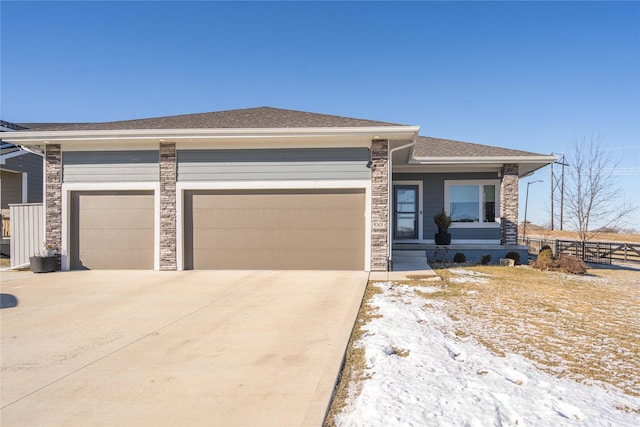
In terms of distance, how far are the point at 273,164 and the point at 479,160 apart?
6.75 m

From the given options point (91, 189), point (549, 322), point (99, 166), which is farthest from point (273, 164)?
point (549, 322)

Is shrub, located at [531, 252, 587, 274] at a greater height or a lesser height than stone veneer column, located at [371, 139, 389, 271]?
lesser

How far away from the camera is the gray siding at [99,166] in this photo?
9.20 m

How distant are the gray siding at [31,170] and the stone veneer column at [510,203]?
62.6ft

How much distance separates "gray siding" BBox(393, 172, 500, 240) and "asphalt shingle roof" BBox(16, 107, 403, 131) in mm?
4185

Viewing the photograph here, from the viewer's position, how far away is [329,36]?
13.5 metres

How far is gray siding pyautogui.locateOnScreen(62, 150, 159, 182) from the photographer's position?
920cm

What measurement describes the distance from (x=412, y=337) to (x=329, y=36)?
1266 cm

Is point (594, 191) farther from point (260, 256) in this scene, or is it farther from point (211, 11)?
point (211, 11)

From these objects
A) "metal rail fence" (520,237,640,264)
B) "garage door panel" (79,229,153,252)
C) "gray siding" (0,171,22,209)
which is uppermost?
"gray siding" (0,171,22,209)

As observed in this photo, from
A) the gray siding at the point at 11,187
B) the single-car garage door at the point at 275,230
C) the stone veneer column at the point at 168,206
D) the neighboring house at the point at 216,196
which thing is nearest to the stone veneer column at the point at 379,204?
the neighboring house at the point at 216,196

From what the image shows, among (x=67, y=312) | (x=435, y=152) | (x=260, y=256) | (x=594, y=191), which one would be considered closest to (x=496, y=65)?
(x=435, y=152)

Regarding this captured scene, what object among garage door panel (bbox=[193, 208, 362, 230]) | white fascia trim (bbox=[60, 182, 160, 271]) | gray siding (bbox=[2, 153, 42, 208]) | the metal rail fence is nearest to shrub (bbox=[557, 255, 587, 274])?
the metal rail fence

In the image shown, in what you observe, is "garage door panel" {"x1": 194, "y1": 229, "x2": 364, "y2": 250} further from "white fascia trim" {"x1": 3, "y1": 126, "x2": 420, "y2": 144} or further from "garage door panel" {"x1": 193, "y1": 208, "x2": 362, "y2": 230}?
"white fascia trim" {"x1": 3, "y1": 126, "x2": 420, "y2": 144}
